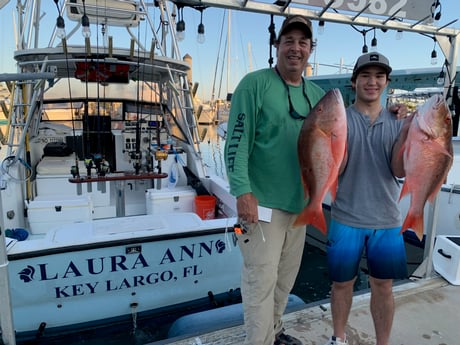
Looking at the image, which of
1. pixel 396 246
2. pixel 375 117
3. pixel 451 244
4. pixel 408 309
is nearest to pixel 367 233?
pixel 396 246

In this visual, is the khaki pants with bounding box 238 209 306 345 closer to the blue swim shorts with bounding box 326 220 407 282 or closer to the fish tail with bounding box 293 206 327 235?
the fish tail with bounding box 293 206 327 235

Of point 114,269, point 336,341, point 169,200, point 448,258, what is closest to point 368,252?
point 336,341

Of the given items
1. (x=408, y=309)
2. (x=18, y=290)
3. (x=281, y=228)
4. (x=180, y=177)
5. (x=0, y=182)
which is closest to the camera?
(x=281, y=228)

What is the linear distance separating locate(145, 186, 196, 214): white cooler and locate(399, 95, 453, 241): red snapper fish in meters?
3.02

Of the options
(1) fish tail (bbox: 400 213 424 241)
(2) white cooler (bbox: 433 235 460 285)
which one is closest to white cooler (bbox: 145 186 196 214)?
(2) white cooler (bbox: 433 235 460 285)

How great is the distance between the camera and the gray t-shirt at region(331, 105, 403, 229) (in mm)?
1892

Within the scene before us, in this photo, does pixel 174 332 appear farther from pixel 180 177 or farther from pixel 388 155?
pixel 180 177

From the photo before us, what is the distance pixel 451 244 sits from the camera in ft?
10.3

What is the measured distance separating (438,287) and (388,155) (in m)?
1.70

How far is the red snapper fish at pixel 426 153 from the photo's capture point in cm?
159

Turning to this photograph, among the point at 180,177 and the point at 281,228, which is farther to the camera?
the point at 180,177

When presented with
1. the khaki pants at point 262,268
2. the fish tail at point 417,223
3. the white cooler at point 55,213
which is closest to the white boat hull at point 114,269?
the white cooler at point 55,213

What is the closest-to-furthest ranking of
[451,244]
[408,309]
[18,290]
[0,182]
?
1. [408,309]
2. [18,290]
3. [451,244]
4. [0,182]

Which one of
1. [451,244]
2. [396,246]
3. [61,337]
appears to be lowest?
[61,337]
